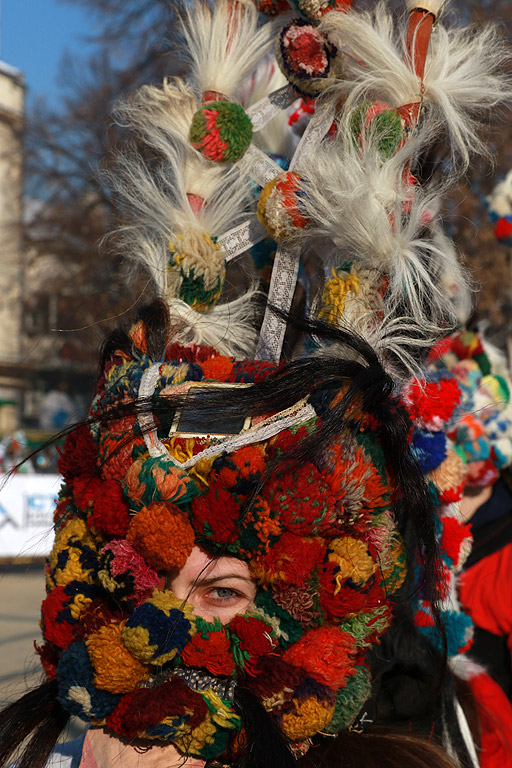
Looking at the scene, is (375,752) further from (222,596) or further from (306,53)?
(306,53)

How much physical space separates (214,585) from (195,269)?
894 millimetres

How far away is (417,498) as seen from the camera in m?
1.84

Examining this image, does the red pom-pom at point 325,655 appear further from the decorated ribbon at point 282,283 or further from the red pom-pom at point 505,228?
the red pom-pom at point 505,228

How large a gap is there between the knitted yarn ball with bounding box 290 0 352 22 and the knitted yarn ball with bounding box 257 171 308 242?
0.45 m

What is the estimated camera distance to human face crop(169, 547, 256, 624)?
179 cm

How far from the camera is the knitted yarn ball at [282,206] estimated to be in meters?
2.07

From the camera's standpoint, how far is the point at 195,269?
221cm

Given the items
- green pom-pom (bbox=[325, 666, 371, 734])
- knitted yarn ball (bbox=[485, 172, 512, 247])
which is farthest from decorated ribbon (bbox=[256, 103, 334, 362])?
knitted yarn ball (bbox=[485, 172, 512, 247])

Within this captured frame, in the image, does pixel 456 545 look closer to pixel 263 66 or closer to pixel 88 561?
pixel 88 561

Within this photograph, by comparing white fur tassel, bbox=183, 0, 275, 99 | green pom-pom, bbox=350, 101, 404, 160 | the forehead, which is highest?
white fur tassel, bbox=183, 0, 275, 99

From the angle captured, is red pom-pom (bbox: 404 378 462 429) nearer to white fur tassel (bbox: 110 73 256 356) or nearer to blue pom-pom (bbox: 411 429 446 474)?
blue pom-pom (bbox: 411 429 446 474)

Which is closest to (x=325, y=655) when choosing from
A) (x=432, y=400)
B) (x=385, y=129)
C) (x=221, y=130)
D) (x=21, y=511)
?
(x=432, y=400)

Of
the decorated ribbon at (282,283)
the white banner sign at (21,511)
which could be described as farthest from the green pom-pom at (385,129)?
the white banner sign at (21,511)

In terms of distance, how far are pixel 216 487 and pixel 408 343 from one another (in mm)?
618
